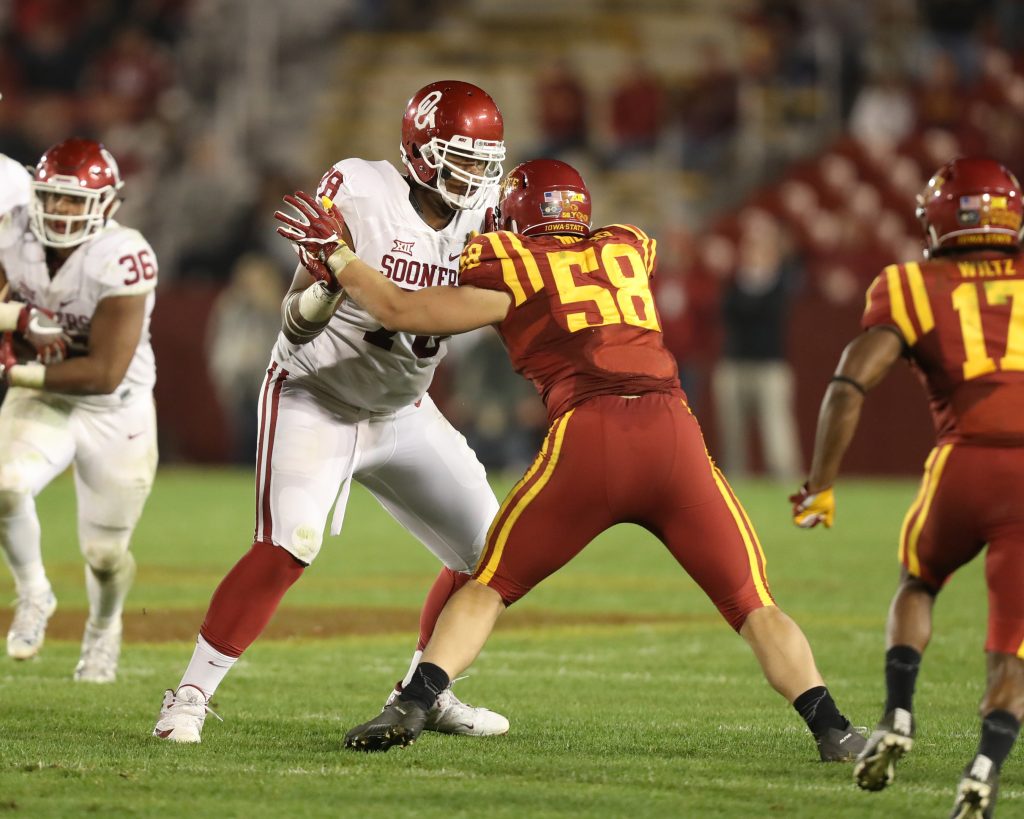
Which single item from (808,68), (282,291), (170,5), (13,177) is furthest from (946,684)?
(170,5)

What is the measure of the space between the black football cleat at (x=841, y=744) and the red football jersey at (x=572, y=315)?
3.33ft

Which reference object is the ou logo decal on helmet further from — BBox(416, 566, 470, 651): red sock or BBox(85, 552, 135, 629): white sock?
BBox(85, 552, 135, 629): white sock

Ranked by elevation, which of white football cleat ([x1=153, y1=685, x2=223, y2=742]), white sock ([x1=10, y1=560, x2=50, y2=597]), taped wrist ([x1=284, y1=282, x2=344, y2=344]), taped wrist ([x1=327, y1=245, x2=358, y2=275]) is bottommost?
white football cleat ([x1=153, y1=685, x2=223, y2=742])

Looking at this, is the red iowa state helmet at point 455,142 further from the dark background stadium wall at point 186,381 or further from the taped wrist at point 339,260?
the dark background stadium wall at point 186,381

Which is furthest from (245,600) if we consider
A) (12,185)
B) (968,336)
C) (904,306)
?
(12,185)

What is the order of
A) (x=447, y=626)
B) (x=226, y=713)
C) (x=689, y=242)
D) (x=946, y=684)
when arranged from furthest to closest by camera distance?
1. (x=689, y=242)
2. (x=946, y=684)
3. (x=226, y=713)
4. (x=447, y=626)

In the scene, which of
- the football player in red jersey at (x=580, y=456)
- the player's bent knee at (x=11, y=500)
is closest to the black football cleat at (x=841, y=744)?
the football player in red jersey at (x=580, y=456)

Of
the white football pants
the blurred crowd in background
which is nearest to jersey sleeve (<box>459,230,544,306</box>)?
the white football pants

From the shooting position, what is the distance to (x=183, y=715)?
495 cm

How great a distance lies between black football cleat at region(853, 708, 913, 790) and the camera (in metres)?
4.09

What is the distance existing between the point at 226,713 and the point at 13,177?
7.15 feet

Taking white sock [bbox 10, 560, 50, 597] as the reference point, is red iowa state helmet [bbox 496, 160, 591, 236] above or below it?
above

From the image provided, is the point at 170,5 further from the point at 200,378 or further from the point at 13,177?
the point at 13,177

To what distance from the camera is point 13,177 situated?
6.40 m
